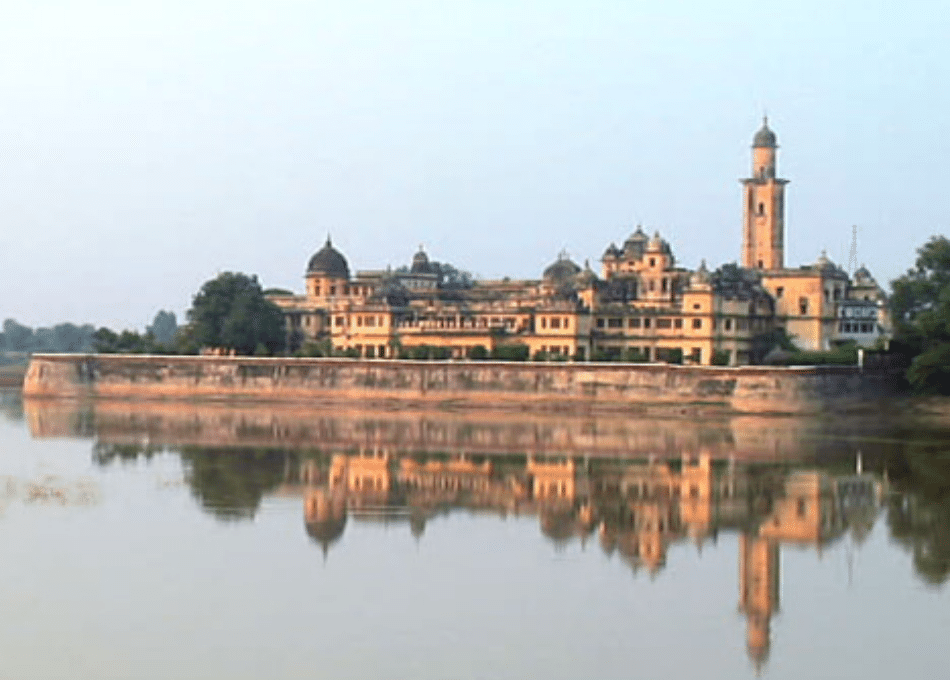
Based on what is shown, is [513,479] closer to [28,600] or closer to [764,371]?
[28,600]

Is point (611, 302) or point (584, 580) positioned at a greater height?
point (611, 302)

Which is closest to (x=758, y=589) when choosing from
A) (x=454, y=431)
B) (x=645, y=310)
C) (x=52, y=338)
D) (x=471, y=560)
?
(x=471, y=560)

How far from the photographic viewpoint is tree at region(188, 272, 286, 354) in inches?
2466

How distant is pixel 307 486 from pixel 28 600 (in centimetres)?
1199

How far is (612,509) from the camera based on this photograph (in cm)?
2836

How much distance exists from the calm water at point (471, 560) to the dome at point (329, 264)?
29755 mm

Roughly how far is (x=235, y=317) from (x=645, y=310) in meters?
15.8

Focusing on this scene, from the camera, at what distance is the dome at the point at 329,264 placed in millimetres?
70062

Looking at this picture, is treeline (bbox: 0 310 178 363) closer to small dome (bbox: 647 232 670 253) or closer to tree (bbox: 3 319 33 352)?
tree (bbox: 3 319 33 352)

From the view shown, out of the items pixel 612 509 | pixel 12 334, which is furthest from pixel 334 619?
pixel 12 334

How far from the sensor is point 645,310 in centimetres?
5922

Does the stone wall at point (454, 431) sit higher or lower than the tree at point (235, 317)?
lower

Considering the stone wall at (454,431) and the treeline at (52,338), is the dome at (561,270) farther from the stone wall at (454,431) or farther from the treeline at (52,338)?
the treeline at (52,338)

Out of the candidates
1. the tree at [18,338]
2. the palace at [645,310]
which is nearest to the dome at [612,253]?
the palace at [645,310]
